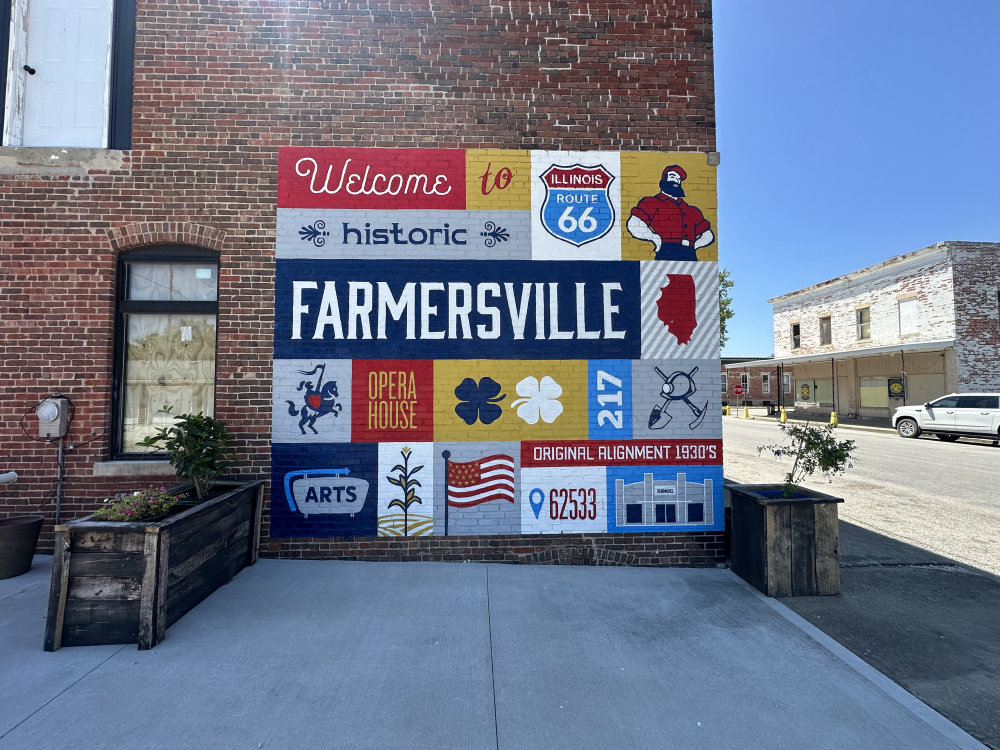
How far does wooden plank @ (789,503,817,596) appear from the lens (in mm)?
4867

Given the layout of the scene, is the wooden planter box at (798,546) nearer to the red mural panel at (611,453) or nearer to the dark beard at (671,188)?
the red mural panel at (611,453)

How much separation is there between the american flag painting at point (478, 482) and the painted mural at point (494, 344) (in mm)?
23

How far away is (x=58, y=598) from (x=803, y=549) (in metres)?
6.55

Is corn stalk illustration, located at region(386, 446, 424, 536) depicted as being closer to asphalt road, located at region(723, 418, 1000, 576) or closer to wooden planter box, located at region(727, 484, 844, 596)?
wooden planter box, located at region(727, 484, 844, 596)

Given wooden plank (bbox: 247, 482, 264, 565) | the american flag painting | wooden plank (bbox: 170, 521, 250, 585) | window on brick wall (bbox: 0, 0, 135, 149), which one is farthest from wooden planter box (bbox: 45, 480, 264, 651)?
window on brick wall (bbox: 0, 0, 135, 149)

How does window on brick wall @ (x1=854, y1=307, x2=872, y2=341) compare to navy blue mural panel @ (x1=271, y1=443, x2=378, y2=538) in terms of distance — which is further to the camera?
window on brick wall @ (x1=854, y1=307, x2=872, y2=341)

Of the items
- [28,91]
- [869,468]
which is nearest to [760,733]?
[28,91]

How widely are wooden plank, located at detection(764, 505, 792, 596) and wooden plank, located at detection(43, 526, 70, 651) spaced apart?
6.09 metres

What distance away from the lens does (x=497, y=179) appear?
5891mm

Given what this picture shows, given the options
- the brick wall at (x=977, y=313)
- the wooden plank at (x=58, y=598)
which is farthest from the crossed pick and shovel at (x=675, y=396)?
the brick wall at (x=977, y=313)

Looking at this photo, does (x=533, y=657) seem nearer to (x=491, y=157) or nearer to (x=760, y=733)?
(x=760, y=733)

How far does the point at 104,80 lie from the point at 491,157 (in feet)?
15.7

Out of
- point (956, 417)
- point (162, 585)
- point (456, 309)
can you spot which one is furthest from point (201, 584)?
point (956, 417)

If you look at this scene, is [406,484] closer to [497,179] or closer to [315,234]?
[315,234]
